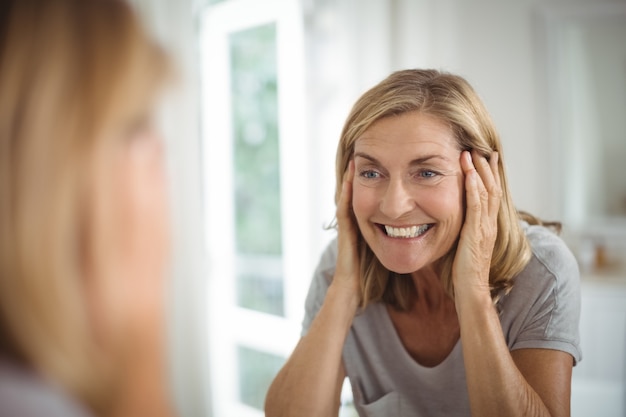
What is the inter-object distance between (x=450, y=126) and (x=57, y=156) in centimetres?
52

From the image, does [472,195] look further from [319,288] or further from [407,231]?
[319,288]

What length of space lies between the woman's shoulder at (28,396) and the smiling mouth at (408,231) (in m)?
0.49

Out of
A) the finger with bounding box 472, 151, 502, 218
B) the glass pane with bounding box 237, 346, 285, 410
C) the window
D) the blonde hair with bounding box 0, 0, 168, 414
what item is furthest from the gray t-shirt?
the glass pane with bounding box 237, 346, 285, 410

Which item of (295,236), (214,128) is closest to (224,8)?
(214,128)

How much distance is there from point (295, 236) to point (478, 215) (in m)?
1.00

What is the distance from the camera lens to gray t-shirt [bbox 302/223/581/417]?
0.71 m

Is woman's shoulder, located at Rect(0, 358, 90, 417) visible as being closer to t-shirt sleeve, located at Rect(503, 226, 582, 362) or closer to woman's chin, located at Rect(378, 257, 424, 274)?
woman's chin, located at Rect(378, 257, 424, 274)

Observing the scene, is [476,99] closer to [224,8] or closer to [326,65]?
[224,8]

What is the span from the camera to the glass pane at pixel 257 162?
1581 mm

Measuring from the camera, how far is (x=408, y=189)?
0.70 meters

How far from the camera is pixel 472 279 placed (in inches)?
27.4

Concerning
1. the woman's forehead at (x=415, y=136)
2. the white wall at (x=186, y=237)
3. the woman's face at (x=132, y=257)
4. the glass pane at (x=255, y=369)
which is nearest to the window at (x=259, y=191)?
the glass pane at (x=255, y=369)

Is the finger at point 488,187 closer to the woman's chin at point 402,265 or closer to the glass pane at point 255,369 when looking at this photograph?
the woman's chin at point 402,265

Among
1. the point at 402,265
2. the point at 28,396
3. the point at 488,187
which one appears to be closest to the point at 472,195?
the point at 488,187
